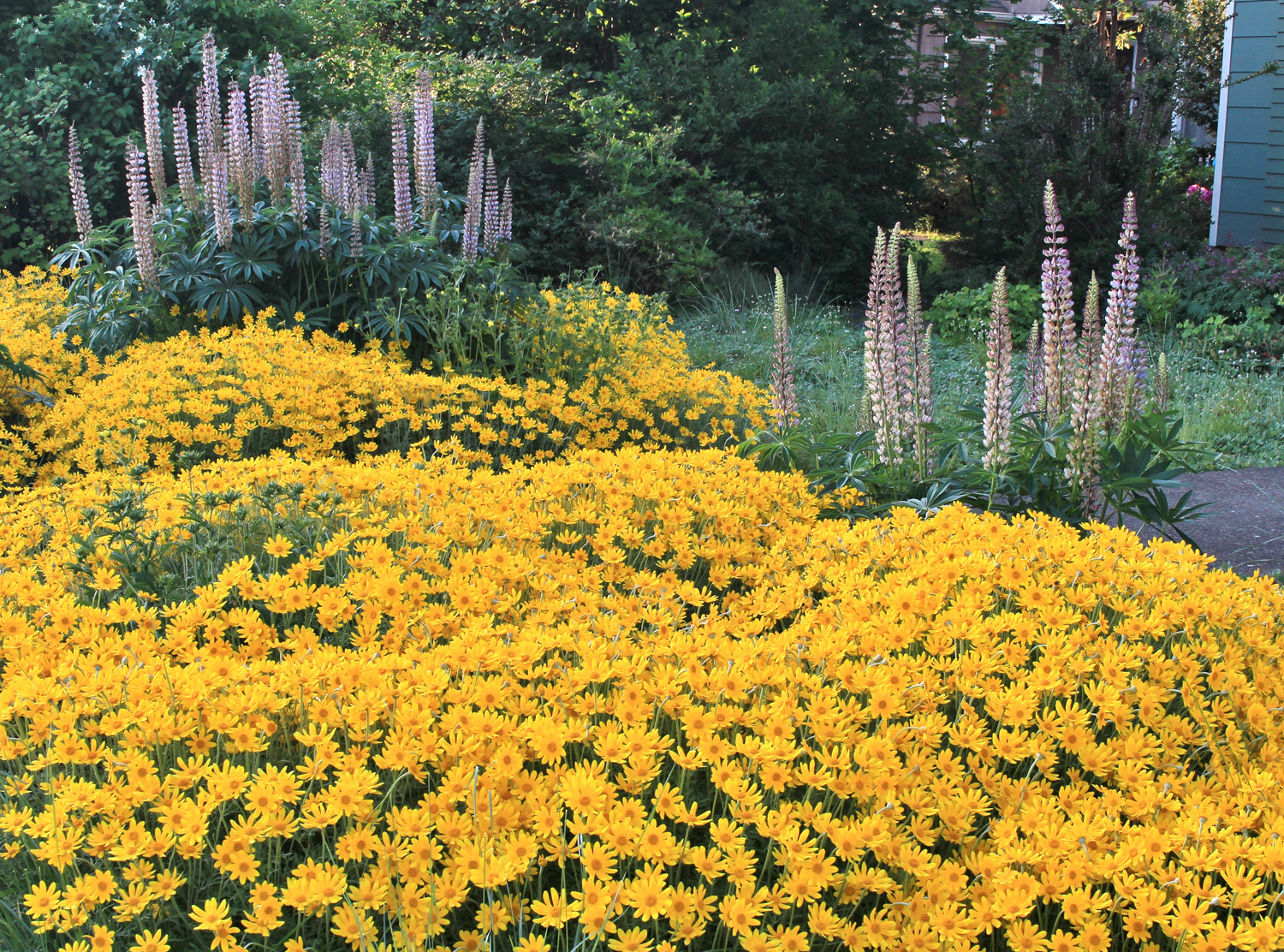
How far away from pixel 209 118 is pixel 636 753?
5713 millimetres

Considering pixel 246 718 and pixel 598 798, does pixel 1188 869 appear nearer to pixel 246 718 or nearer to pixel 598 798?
pixel 598 798

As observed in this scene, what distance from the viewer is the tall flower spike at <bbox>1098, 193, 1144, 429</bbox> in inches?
150

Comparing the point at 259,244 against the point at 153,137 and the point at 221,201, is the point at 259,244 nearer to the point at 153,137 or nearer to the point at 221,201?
the point at 221,201

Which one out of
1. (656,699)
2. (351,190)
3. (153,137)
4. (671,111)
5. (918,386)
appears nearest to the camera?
(656,699)

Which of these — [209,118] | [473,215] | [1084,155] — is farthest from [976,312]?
[209,118]

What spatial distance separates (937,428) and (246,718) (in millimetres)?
3087

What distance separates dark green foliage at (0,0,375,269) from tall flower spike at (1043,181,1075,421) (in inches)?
330

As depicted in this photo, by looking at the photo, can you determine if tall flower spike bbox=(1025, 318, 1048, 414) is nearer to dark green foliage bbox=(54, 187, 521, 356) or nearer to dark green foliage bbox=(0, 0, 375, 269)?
dark green foliage bbox=(54, 187, 521, 356)

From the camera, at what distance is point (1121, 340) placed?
A: 4.00 meters

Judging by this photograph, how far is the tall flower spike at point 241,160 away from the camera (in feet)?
18.6

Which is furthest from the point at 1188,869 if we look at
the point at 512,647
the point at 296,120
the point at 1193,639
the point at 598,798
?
the point at 296,120

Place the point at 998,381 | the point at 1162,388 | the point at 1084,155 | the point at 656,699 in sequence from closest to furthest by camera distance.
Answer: the point at 656,699, the point at 998,381, the point at 1162,388, the point at 1084,155

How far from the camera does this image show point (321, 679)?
1903 millimetres

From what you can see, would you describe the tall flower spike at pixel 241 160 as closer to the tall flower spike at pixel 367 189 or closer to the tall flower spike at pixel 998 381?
the tall flower spike at pixel 367 189
